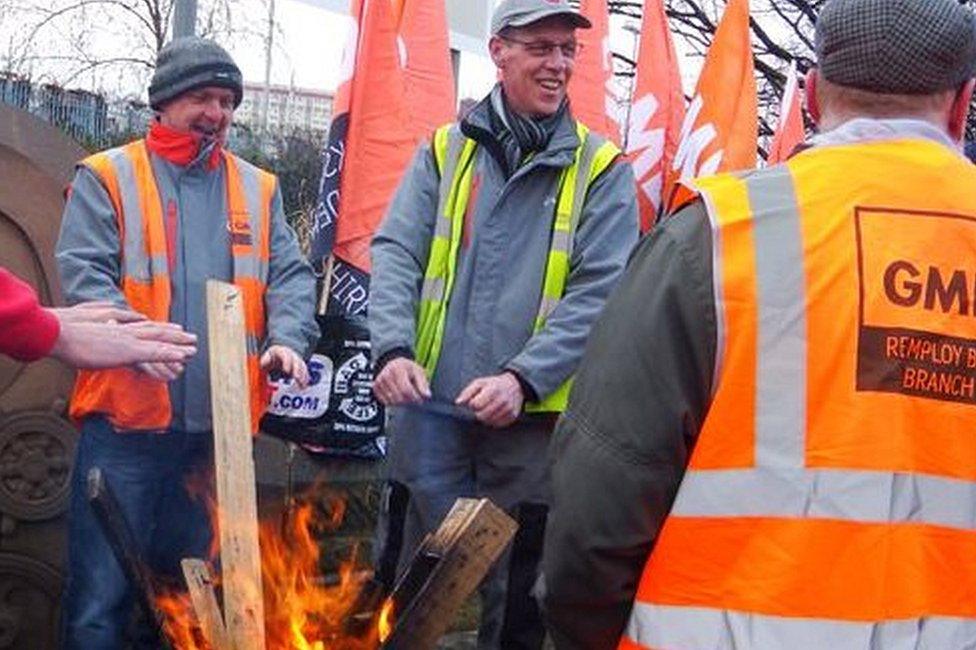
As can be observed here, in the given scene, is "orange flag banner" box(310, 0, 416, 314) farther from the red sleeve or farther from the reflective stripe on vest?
the red sleeve

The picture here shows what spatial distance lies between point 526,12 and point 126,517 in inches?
78.8

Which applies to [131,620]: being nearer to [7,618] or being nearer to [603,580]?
[7,618]

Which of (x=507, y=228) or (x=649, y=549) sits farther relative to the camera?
(x=507, y=228)

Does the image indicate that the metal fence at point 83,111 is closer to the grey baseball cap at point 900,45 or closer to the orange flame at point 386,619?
the orange flame at point 386,619

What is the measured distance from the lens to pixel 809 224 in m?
2.19

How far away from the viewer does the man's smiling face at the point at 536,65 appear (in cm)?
450

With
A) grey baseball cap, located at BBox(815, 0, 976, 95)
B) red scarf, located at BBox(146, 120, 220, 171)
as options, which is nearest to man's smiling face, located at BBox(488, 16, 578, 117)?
red scarf, located at BBox(146, 120, 220, 171)

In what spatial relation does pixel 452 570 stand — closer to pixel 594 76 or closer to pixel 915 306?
pixel 915 306

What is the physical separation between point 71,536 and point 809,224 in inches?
123

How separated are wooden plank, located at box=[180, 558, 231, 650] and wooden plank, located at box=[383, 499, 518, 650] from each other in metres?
0.41

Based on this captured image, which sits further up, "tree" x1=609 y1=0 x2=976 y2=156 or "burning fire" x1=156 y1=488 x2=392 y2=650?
"tree" x1=609 y1=0 x2=976 y2=156

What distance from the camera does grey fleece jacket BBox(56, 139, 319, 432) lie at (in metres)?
4.41

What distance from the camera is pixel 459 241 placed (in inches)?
173

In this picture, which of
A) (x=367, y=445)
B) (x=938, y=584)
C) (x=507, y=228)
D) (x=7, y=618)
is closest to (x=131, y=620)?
(x=7, y=618)
